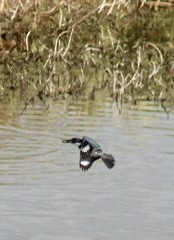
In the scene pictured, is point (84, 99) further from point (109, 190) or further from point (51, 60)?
point (109, 190)

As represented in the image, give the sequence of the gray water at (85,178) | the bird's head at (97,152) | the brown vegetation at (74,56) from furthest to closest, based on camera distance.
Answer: the brown vegetation at (74,56)
the gray water at (85,178)
the bird's head at (97,152)

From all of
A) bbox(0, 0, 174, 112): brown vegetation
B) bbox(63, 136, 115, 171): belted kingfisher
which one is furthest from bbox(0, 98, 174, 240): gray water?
bbox(0, 0, 174, 112): brown vegetation

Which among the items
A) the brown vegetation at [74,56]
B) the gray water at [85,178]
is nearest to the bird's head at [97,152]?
the gray water at [85,178]

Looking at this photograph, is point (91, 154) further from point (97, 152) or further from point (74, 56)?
point (74, 56)

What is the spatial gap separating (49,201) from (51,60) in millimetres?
8841

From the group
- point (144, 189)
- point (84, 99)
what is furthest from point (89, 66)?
point (144, 189)

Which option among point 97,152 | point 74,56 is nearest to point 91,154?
point 97,152

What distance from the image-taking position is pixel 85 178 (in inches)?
497

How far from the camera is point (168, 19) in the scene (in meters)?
29.6

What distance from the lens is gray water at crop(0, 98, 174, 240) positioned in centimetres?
1054

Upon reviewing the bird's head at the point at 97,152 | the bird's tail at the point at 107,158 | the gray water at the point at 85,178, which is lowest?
the gray water at the point at 85,178

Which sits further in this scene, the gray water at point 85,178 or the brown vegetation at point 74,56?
the brown vegetation at point 74,56

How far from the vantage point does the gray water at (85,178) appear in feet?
34.6

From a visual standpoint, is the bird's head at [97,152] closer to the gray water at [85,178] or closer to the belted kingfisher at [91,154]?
the belted kingfisher at [91,154]
